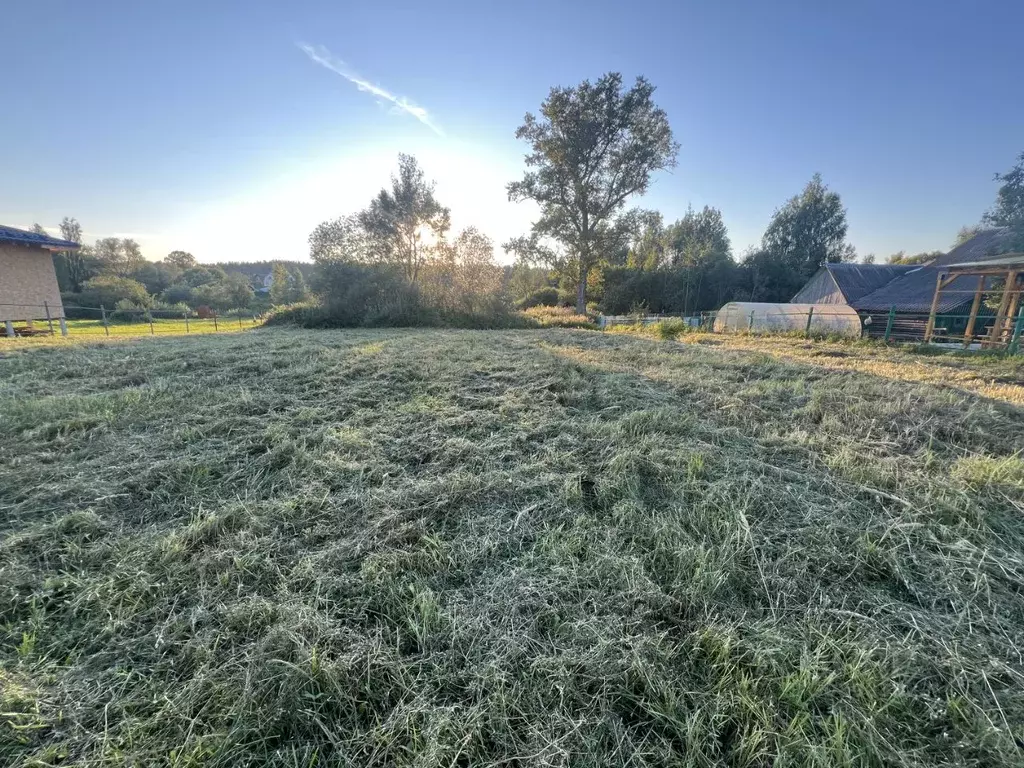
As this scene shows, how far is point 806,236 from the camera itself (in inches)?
1142

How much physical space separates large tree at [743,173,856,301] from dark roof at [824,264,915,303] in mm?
8977

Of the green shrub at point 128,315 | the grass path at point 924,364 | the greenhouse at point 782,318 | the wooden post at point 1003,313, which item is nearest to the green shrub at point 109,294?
the green shrub at point 128,315

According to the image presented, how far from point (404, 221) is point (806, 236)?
30045 mm

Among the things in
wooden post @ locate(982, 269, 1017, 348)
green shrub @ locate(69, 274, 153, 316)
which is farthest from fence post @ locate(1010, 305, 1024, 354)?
green shrub @ locate(69, 274, 153, 316)

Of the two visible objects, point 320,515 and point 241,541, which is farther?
point 320,515

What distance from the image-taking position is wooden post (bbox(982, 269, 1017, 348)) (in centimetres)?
859

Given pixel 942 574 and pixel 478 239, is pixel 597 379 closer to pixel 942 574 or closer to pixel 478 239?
pixel 942 574

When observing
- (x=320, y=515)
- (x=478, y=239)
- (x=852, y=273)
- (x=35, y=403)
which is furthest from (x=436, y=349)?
(x=852, y=273)

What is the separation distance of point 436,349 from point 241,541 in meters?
5.50

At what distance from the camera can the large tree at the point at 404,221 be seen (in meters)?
21.0

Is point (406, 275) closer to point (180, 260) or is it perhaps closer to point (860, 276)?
point (860, 276)

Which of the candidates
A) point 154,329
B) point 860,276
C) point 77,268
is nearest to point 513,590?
point 154,329

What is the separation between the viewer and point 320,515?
203cm

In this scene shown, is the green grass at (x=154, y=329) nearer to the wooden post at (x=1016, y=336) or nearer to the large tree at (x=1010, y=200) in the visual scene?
the wooden post at (x=1016, y=336)
